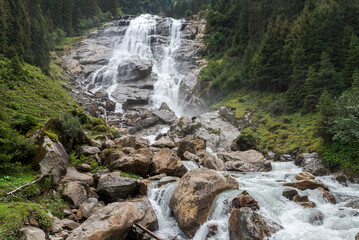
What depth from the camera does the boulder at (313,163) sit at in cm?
1756

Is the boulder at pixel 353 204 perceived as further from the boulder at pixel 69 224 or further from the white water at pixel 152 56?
the white water at pixel 152 56

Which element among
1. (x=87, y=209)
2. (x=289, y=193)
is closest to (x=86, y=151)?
(x=87, y=209)

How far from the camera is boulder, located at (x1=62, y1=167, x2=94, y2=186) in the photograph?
12.1 meters

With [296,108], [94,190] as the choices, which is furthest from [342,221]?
[296,108]

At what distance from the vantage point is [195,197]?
10.8 metres

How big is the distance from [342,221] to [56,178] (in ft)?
48.0

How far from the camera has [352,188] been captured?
15.0 metres

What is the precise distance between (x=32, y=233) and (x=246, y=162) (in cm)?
1872

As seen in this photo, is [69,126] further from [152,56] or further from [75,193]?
[152,56]

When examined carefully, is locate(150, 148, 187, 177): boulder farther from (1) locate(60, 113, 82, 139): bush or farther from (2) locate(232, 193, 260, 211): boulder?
(2) locate(232, 193, 260, 211): boulder

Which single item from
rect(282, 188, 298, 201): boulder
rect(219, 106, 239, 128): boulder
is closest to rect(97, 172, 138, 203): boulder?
rect(282, 188, 298, 201): boulder

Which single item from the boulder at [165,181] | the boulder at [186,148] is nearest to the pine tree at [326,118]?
the boulder at [186,148]

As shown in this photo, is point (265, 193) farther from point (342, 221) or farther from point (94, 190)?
point (94, 190)

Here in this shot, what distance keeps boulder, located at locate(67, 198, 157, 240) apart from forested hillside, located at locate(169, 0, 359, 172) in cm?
1641
